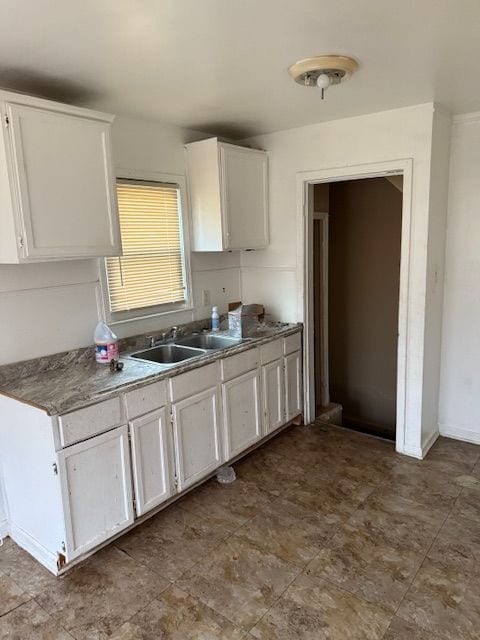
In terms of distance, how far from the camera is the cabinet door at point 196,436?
2721mm

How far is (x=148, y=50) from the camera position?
6.52 feet

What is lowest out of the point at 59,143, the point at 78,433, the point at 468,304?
the point at 78,433

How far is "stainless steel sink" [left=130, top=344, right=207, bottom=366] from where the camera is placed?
3096 mm

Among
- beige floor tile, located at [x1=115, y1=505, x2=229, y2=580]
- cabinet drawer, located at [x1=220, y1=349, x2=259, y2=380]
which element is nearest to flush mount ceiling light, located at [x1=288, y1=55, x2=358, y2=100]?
cabinet drawer, located at [x1=220, y1=349, x2=259, y2=380]

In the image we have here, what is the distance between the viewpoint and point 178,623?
1.95 meters

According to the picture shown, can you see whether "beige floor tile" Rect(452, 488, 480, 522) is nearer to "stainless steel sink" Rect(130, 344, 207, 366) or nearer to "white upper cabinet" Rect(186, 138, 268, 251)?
"stainless steel sink" Rect(130, 344, 207, 366)

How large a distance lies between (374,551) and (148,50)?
269 cm

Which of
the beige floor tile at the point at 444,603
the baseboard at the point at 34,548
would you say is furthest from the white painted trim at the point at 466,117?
the baseboard at the point at 34,548

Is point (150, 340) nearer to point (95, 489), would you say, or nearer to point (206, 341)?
point (206, 341)

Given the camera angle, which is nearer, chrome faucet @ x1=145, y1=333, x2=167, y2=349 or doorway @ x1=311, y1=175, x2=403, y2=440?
chrome faucet @ x1=145, y1=333, x2=167, y2=349

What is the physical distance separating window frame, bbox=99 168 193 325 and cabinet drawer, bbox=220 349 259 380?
676mm

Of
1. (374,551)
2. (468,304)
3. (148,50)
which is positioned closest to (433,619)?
(374,551)

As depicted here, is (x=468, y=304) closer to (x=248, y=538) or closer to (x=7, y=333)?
(x=248, y=538)

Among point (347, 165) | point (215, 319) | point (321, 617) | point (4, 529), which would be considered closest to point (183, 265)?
point (215, 319)
